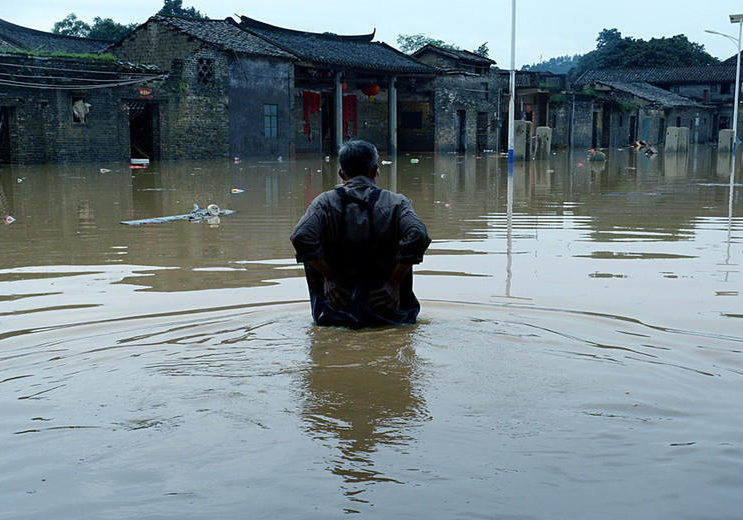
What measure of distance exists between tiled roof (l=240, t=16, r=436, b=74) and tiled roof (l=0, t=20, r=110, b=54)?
6375 millimetres

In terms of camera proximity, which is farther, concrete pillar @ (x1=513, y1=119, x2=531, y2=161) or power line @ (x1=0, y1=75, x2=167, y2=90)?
concrete pillar @ (x1=513, y1=119, x2=531, y2=161)

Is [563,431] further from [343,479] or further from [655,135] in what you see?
[655,135]

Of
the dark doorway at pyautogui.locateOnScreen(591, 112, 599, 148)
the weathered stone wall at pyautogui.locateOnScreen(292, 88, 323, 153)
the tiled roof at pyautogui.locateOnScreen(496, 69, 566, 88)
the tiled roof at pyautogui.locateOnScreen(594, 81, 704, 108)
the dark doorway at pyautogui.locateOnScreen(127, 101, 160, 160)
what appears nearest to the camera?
the dark doorway at pyautogui.locateOnScreen(127, 101, 160, 160)

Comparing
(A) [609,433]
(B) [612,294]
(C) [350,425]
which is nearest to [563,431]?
(A) [609,433]

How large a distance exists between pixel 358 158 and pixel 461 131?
33.2 metres

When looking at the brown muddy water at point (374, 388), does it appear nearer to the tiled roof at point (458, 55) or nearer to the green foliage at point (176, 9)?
the tiled roof at point (458, 55)

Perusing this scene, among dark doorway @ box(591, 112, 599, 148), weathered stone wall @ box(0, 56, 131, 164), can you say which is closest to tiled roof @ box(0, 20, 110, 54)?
weathered stone wall @ box(0, 56, 131, 164)

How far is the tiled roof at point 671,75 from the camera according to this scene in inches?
2136

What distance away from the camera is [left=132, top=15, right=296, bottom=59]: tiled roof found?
24828 millimetres

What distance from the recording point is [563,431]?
2658 mm

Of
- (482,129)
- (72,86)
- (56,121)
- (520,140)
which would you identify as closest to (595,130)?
(482,129)

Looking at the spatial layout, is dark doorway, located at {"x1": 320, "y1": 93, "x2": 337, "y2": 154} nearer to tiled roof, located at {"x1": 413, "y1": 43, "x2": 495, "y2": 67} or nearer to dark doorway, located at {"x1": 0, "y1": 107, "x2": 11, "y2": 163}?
tiled roof, located at {"x1": 413, "y1": 43, "x2": 495, "y2": 67}

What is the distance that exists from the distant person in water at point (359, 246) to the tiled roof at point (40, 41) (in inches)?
1002

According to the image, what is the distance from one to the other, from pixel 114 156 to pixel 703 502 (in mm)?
22808
